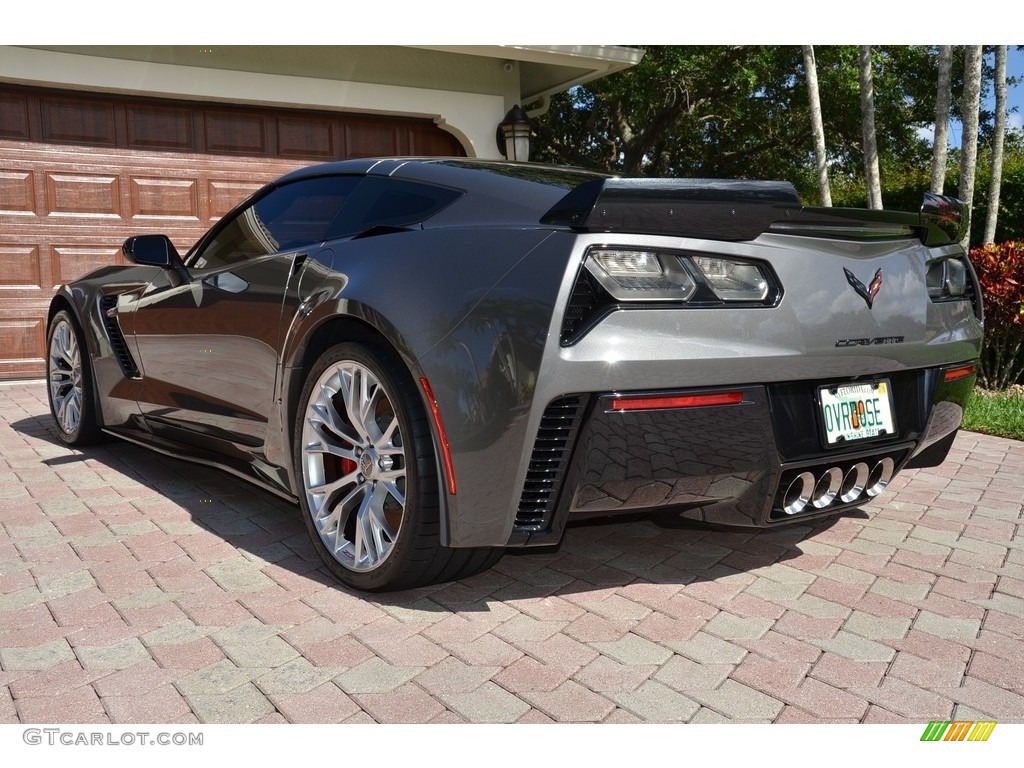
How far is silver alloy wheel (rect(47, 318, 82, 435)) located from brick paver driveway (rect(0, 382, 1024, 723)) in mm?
1281

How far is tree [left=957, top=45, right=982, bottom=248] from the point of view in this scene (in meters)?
9.61

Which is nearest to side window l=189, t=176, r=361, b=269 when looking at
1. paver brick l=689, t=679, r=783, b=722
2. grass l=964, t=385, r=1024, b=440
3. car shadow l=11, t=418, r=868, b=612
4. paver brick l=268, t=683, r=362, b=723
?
car shadow l=11, t=418, r=868, b=612

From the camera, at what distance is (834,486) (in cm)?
280

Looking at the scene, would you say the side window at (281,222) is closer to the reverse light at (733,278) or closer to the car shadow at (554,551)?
the car shadow at (554,551)

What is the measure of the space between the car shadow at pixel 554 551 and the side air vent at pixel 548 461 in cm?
33

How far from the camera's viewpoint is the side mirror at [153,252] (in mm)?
3975

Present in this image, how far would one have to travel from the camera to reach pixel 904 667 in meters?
2.39

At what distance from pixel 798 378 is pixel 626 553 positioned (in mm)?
1063

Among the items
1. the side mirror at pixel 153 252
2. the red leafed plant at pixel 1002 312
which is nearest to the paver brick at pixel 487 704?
the side mirror at pixel 153 252

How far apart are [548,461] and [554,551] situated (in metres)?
0.99

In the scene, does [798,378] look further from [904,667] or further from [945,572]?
[945,572]

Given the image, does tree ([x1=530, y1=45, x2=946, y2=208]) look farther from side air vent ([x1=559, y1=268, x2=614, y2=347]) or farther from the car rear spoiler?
side air vent ([x1=559, y1=268, x2=614, y2=347])
